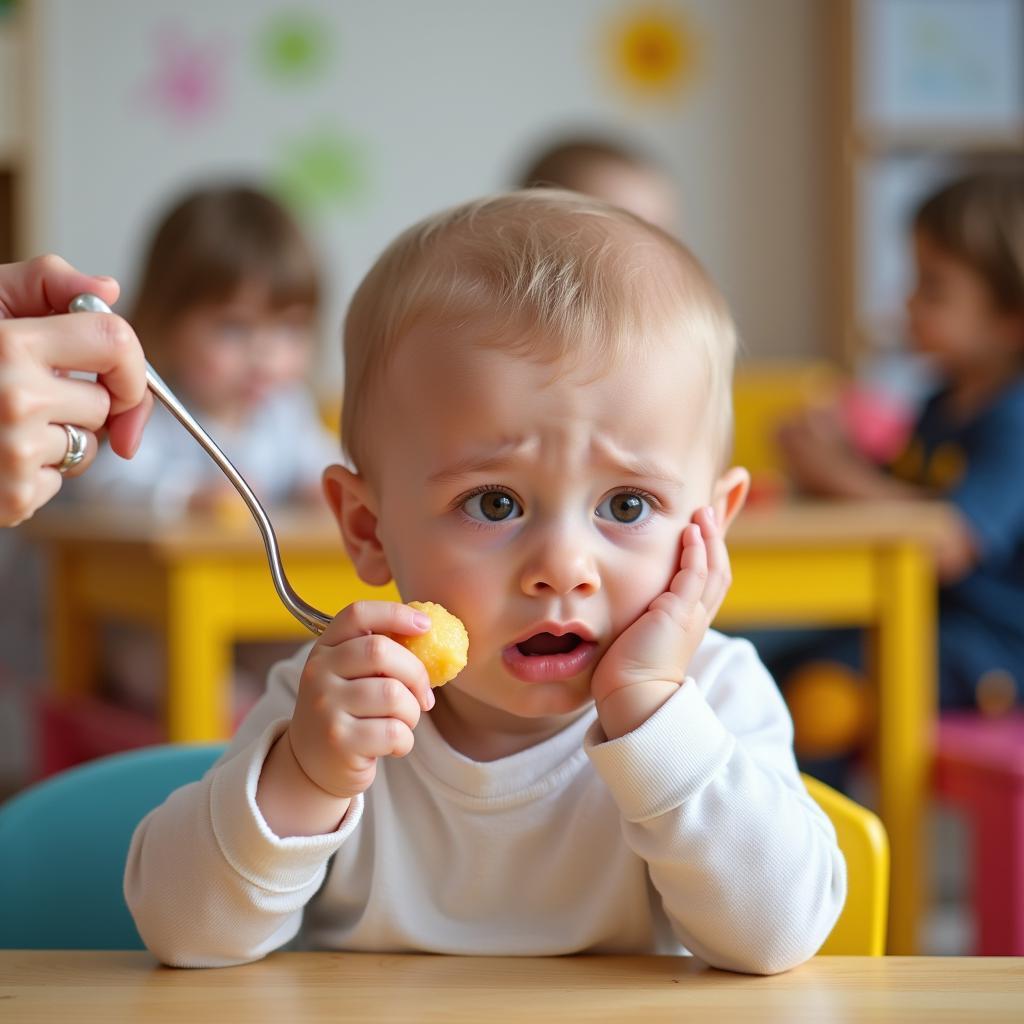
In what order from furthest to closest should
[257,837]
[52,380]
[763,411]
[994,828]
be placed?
[763,411] → [994,828] → [257,837] → [52,380]

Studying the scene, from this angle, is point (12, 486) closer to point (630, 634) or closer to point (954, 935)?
point (630, 634)

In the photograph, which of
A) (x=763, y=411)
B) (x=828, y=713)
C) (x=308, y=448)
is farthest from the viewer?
(x=763, y=411)

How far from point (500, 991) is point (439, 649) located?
16 cm

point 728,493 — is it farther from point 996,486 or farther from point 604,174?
point 604,174

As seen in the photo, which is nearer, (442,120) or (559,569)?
(559,569)

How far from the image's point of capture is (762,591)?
173cm

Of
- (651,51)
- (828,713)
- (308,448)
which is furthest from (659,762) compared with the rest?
(651,51)

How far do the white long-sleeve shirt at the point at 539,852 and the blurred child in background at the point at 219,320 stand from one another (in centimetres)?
161

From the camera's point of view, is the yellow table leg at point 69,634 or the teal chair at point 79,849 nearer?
the teal chair at point 79,849

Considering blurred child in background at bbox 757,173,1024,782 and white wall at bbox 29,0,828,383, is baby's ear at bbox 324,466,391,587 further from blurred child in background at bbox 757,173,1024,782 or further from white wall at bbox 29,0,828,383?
white wall at bbox 29,0,828,383

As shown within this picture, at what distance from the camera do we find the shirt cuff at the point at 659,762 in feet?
2.36

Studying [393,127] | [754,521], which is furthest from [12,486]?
[393,127]

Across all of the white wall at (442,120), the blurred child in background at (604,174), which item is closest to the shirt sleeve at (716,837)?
the blurred child in background at (604,174)

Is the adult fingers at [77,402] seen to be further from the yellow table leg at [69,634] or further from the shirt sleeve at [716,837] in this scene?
the yellow table leg at [69,634]
